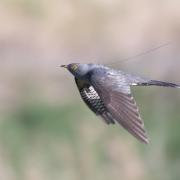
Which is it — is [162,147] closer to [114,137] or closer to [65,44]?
[114,137]

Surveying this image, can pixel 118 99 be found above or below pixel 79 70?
below

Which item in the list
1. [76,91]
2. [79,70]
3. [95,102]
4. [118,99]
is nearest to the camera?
[118,99]

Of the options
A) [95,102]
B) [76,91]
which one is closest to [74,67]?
[95,102]

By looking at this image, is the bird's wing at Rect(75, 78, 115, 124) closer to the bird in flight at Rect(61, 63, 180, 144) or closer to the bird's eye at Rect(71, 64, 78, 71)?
the bird in flight at Rect(61, 63, 180, 144)

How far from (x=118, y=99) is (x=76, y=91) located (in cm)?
764

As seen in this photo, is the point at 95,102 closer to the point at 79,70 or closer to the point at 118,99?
the point at 79,70

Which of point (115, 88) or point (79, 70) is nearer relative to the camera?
point (115, 88)

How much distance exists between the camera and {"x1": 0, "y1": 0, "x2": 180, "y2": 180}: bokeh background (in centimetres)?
1259

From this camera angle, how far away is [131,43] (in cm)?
1756

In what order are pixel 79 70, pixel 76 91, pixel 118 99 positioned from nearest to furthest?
pixel 118 99 → pixel 79 70 → pixel 76 91

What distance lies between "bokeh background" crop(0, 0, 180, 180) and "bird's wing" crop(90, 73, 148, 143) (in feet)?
15.1

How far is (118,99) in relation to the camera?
7.45m

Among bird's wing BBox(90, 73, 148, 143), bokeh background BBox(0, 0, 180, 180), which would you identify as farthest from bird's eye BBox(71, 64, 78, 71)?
bokeh background BBox(0, 0, 180, 180)

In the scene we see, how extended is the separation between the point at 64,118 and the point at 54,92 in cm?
179
